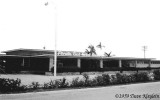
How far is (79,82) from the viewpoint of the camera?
16.2 metres

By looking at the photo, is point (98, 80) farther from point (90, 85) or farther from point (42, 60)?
point (42, 60)

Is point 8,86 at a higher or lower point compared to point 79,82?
higher

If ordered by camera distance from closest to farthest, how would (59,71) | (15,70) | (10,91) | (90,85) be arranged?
(10,91), (90,85), (59,71), (15,70)

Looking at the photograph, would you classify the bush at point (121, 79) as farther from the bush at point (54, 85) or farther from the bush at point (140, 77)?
the bush at point (54, 85)

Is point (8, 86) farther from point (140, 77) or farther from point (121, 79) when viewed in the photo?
point (140, 77)

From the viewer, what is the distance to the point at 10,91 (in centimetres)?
1270

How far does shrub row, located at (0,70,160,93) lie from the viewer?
12.8 meters

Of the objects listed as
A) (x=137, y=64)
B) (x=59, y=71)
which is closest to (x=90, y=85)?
(x=59, y=71)

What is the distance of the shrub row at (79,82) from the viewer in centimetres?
1276

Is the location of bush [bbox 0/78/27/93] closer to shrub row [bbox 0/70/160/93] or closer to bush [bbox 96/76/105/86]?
shrub row [bbox 0/70/160/93]

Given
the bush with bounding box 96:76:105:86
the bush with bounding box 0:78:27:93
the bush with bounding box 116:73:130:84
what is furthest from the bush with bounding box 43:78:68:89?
the bush with bounding box 116:73:130:84

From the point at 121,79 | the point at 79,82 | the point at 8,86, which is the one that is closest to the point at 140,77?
the point at 121,79

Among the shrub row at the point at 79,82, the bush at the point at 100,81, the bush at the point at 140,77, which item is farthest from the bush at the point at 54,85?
the bush at the point at 140,77

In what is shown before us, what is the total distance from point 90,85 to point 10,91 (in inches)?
262
